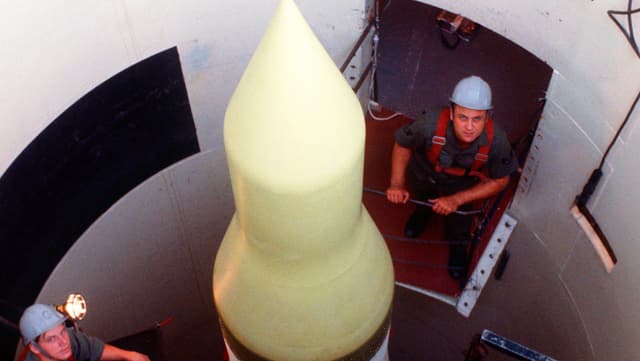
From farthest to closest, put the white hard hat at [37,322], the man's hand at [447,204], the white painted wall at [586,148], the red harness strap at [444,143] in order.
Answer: the man's hand at [447,204] < the red harness strap at [444,143] < the white painted wall at [586,148] < the white hard hat at [37,322]

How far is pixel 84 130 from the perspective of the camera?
5672mm

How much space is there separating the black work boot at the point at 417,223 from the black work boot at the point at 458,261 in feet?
1.19

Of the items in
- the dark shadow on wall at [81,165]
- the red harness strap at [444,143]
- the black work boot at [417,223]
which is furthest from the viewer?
the black work boot at [417,223]

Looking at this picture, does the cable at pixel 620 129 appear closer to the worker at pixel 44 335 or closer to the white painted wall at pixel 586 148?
the white painted wall at pixel 586 148

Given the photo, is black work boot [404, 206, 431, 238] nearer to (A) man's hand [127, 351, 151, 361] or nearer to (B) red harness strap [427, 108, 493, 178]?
(B) red harness strap [427, 108, 493, 178]

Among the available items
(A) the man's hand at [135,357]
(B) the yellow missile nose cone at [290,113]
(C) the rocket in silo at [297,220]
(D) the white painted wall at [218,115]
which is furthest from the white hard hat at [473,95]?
(A) the man's hand at [135,357]

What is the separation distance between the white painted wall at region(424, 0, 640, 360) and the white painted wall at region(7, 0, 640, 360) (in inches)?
0.5

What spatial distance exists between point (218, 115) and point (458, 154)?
2.77m

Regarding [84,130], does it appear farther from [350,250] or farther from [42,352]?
[350,250]

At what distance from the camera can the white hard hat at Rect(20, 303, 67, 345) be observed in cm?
420

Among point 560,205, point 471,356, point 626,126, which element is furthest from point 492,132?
point 471,356

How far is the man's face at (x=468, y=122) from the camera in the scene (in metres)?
4.76

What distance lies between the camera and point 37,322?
4.20 metres

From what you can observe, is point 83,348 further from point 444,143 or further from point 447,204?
point 444,143
